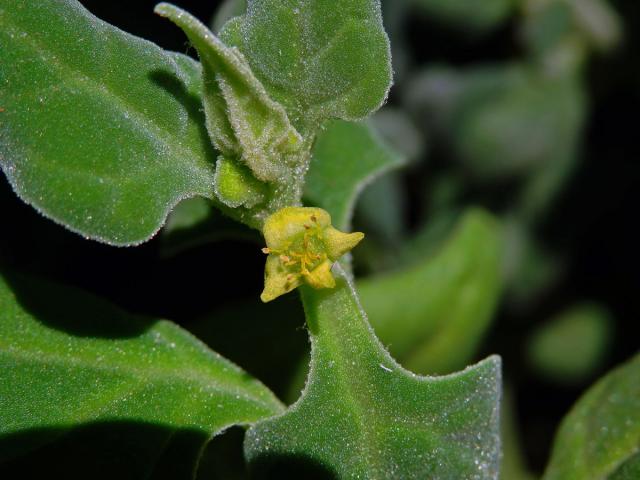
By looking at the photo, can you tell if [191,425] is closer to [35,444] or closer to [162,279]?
[35,444]

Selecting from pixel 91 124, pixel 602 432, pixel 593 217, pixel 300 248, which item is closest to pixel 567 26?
pixel 593 217

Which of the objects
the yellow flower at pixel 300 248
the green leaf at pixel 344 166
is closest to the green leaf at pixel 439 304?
the green leaf at pixel 344 166

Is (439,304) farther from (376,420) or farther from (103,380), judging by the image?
(103,380)

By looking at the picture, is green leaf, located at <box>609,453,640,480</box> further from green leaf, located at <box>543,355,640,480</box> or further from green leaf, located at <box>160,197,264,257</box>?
green leaf, located at <box>160,197,264,257</box>

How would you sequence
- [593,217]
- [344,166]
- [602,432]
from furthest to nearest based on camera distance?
[593,217]
[344,166]
[602,432]

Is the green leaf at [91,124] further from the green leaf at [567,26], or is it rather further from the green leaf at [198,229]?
the green leaf at [567,26]

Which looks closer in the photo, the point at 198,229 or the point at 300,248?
the point at 300,248
